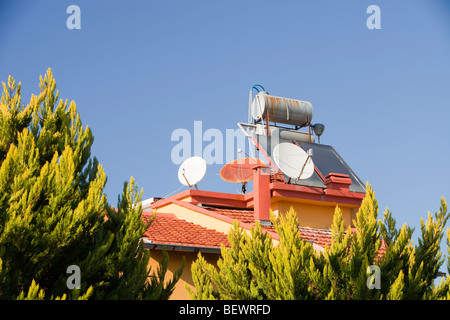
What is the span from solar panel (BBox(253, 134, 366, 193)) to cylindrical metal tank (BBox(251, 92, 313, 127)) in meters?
1.23

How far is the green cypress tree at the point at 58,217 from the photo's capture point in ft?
28.2

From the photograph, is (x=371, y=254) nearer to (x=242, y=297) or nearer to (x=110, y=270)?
(x=242, y=297)

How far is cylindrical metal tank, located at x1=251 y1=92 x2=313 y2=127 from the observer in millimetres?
24703

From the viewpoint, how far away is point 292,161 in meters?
19.5

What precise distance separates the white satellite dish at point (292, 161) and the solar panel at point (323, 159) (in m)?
1.05

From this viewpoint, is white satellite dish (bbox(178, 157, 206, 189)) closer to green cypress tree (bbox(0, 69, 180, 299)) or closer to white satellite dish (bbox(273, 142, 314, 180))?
white satellite dish (bbox(273, 142, 314, 180))

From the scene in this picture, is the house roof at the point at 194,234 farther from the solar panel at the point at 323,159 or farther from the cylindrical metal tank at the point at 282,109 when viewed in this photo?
the cylindrical metal tank at the point at 282,109

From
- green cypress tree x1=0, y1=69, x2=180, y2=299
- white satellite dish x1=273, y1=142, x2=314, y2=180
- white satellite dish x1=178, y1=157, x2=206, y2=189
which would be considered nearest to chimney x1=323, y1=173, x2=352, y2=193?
white satellite dish x1=273, y1=142, x2=314, y2=180

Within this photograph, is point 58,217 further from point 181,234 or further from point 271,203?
point 271,203

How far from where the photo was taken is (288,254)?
416 inches

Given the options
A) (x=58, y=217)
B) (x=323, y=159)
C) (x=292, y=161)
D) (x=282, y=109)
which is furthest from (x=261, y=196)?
(x=58, y=217)

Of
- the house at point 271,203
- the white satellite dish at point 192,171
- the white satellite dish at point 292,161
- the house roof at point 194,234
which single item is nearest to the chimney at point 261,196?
the house at point 271,203
